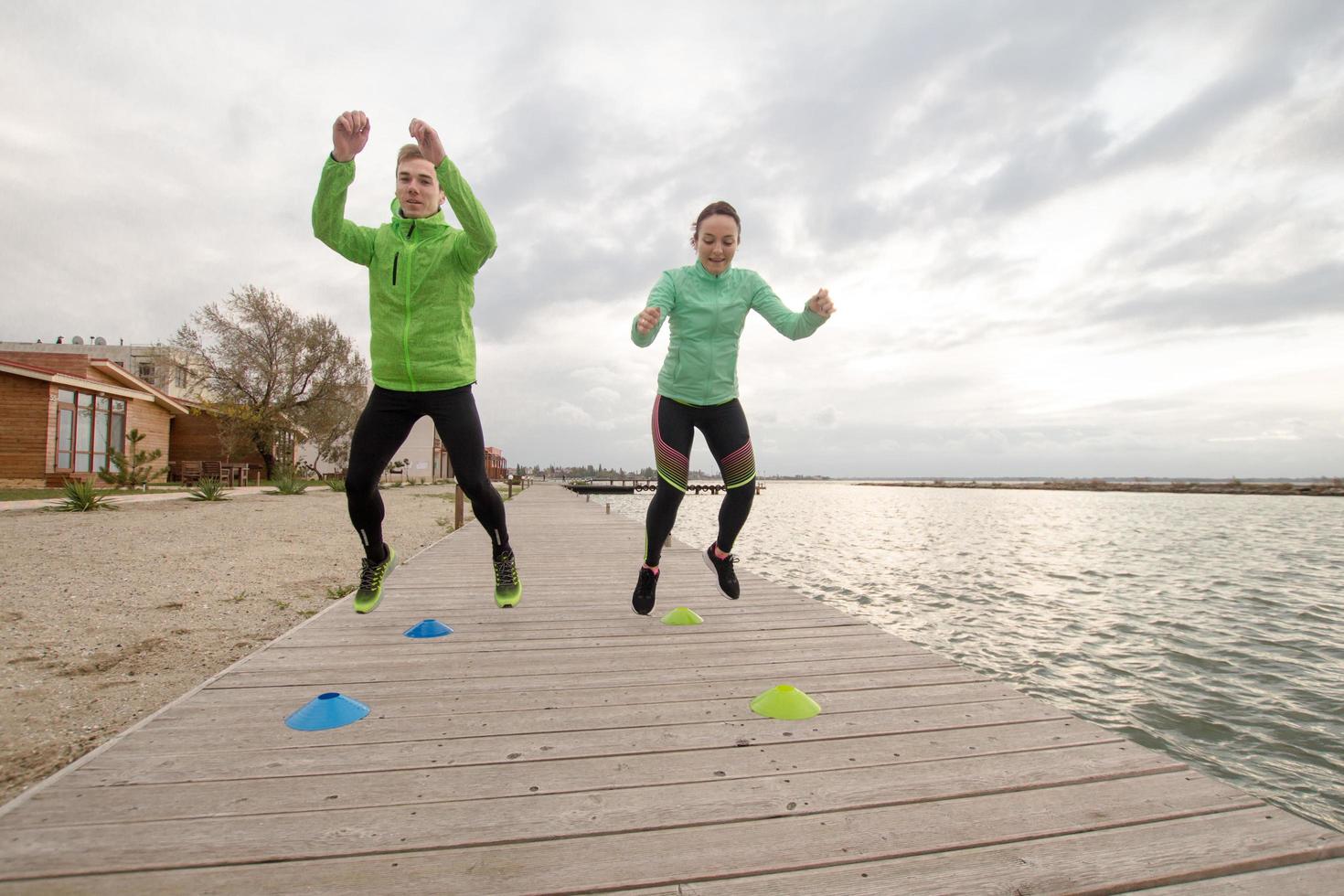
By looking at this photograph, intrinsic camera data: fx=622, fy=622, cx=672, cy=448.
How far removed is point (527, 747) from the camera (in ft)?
6.33

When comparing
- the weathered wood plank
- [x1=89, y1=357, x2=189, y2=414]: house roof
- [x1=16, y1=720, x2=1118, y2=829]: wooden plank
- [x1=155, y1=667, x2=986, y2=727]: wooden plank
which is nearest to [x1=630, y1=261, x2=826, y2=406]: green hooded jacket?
the weathered wood plank

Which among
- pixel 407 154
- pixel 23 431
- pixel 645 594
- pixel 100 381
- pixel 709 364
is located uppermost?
pixel 100 381

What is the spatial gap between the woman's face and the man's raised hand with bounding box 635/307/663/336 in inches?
23.3

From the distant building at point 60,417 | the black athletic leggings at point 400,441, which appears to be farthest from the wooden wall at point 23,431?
A: the black athletic leggings at point 400,441

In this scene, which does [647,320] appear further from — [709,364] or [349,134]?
[349,134]

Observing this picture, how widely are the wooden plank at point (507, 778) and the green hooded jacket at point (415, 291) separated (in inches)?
83.2

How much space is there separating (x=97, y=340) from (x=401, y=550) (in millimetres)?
51951

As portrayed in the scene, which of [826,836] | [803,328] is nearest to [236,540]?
[803,328]

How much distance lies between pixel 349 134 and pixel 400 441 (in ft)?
5.16

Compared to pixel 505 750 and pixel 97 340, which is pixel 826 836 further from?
pixel 97 340

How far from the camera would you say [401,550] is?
9.66 meters

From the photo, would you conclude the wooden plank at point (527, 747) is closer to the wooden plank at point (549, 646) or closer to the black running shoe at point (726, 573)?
the wooden plank at point (549, 646)

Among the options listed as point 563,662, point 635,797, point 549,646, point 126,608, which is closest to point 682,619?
point 549,646

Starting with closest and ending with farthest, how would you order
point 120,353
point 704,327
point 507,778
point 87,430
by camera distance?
1. point 507,778
2. point 704,327
3. point 87,430
4. point 120,353
